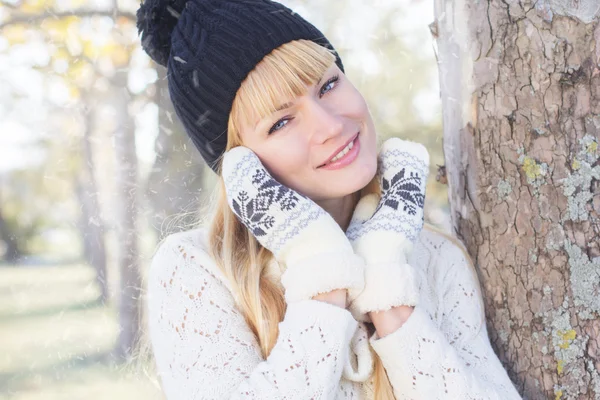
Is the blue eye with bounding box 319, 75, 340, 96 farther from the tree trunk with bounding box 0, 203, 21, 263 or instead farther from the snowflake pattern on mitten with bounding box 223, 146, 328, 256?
the tree trunk with bounding box 0, 203, 21, 263

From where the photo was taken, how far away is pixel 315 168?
195cm

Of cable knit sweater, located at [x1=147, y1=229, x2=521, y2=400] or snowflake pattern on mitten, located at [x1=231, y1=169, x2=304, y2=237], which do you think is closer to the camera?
cable knit sweater, located at [x1=147, y1=229, x2=521, y2=400]

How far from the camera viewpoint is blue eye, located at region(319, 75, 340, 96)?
6.55 ft

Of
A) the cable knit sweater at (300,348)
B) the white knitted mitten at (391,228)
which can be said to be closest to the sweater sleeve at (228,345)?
the cable knit sweater at (300,348)

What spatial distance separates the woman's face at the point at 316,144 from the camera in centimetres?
192

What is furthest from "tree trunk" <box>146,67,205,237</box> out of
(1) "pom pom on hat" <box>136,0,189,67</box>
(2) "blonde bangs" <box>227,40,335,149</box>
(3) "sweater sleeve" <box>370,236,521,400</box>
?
(3) "sweater sleeve" <box>370,236,521,400</box>

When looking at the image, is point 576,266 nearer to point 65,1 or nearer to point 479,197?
point 479,197

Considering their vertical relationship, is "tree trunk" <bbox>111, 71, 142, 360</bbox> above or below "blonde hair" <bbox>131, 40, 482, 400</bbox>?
below

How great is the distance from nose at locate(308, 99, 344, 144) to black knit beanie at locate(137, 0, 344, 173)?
0.23 metres

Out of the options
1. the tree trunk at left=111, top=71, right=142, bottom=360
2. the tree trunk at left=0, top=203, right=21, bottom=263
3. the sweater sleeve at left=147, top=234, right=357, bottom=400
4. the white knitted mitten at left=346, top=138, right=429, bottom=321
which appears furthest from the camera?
the tree trunk at left=0, top=203, right=21, bottom=263

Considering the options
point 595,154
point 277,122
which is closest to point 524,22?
point 595,154

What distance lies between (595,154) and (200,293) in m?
1.13

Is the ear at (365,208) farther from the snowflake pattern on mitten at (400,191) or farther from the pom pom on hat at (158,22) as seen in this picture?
the pom pom on hat at (158,22)

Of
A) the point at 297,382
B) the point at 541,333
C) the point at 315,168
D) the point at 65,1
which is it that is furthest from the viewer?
the point at 65,1
